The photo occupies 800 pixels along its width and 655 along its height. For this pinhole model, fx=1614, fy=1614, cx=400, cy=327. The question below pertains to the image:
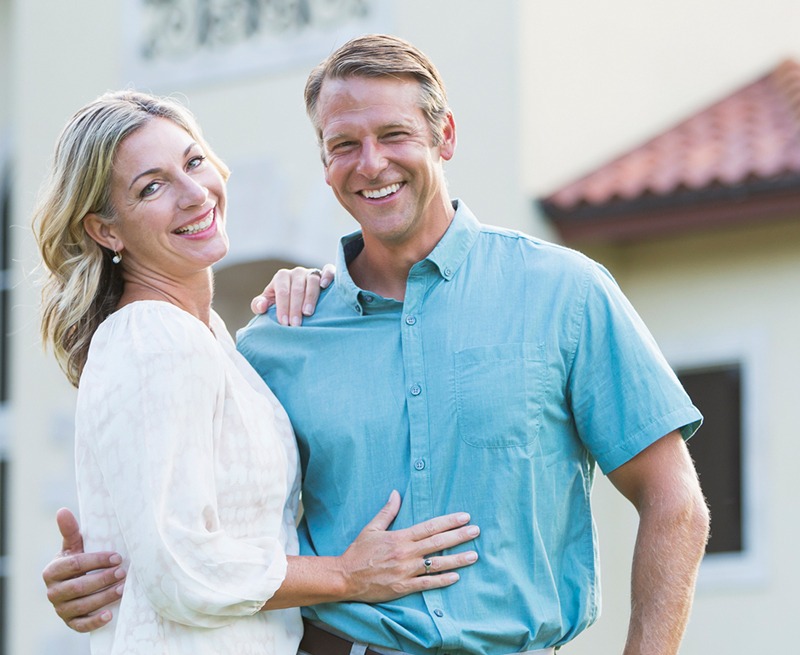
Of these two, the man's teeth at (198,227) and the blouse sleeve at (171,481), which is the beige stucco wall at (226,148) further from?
the blouse sleeve at (171,481)

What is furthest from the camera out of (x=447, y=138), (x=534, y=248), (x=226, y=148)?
(x=226, y=148)

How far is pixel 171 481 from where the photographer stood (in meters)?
3.23

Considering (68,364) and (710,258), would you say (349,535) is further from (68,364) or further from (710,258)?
(710,258)

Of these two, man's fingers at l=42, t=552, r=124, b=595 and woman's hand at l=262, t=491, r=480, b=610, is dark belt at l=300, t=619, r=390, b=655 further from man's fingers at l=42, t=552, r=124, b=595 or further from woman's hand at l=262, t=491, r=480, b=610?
man's fingers at l=42, t=552, r=124, b=595

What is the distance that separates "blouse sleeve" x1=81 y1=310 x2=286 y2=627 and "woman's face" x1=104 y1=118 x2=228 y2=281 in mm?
269

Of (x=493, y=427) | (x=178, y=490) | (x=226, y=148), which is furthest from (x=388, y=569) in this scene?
(x=226, y=148)

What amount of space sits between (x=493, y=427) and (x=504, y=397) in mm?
68

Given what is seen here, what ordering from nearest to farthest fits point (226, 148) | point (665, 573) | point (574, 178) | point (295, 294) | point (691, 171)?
1. point (665, 573)
2. point (295, 294)
3. point (691, 171)
4. point (574, 178)
5. point (226, 148)

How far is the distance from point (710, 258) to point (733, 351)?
20.3 inches

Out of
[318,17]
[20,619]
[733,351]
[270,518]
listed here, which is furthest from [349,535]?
[20,619]

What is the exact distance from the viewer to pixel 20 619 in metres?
9.47

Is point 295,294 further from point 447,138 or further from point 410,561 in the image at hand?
point 410,561

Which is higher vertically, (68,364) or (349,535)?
(68,364)

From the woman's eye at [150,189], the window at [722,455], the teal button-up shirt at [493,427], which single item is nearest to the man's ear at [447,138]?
the teal button-up shirt at [493,427]
